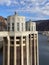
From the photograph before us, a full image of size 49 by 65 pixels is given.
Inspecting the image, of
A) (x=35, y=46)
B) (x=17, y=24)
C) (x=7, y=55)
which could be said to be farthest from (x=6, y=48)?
(x=35, y=46)

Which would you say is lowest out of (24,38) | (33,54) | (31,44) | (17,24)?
(33,54)

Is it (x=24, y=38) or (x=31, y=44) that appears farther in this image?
(x=31, y=44)

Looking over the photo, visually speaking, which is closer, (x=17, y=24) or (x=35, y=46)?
(x=17, y=24)

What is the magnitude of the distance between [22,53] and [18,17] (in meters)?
3.43

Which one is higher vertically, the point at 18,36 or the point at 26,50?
the point at 18,36

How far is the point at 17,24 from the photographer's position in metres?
14.3

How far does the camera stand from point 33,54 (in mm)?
22578

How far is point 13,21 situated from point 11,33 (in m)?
1.13

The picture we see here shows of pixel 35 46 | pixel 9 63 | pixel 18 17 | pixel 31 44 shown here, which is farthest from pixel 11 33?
pixel 35 46

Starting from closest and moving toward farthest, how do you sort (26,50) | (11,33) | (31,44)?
(11,33), (26,50), (31,44)

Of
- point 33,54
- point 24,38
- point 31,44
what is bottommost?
point 33,54

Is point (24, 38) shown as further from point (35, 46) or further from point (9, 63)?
point (35, 46)

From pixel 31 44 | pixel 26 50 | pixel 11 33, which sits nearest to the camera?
pixel 11 33

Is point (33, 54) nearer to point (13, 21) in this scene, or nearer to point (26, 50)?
point (26, 50)
